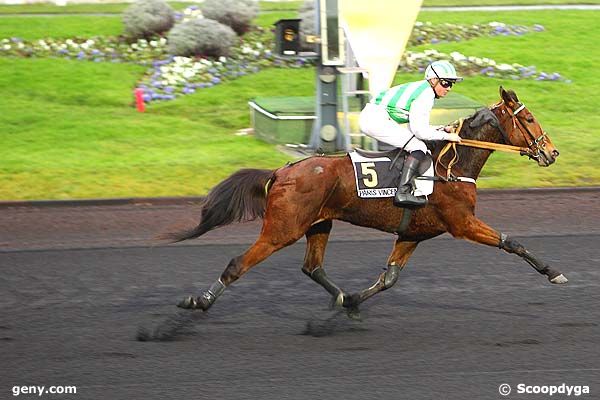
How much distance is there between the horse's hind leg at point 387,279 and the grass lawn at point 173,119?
5993 millimetres

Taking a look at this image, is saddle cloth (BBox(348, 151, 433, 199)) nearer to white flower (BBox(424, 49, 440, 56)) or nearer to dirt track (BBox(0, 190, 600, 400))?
dirt track (BBox(0, 190, 600, 400))

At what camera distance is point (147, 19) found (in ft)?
75.3

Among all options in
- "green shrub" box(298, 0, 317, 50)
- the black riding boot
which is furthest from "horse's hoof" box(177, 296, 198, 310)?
"green shrub" box(298, 0, 317, 50)

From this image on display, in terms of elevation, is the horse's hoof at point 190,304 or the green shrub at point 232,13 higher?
the horse's hoof at point 190,304

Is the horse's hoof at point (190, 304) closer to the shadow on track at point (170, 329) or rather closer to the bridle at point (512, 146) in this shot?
the shadow on track at point (170, 329)

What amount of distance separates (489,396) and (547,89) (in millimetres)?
15019

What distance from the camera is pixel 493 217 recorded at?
42.5 ft

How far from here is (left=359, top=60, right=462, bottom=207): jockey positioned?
8141 mm

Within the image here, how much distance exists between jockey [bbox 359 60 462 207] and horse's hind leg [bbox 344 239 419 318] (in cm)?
44

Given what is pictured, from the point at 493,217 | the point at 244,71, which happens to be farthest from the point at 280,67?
the point at 493,217

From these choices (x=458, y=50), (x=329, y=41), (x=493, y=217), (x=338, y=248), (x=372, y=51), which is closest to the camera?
(x=338, y=248)

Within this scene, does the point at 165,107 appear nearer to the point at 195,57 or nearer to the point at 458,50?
the point at 195,57

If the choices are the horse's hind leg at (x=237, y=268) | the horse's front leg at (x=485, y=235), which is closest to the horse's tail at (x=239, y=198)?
the horse's hind leg at (x=237, y=268)

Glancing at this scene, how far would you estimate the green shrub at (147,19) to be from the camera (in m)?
23.0
